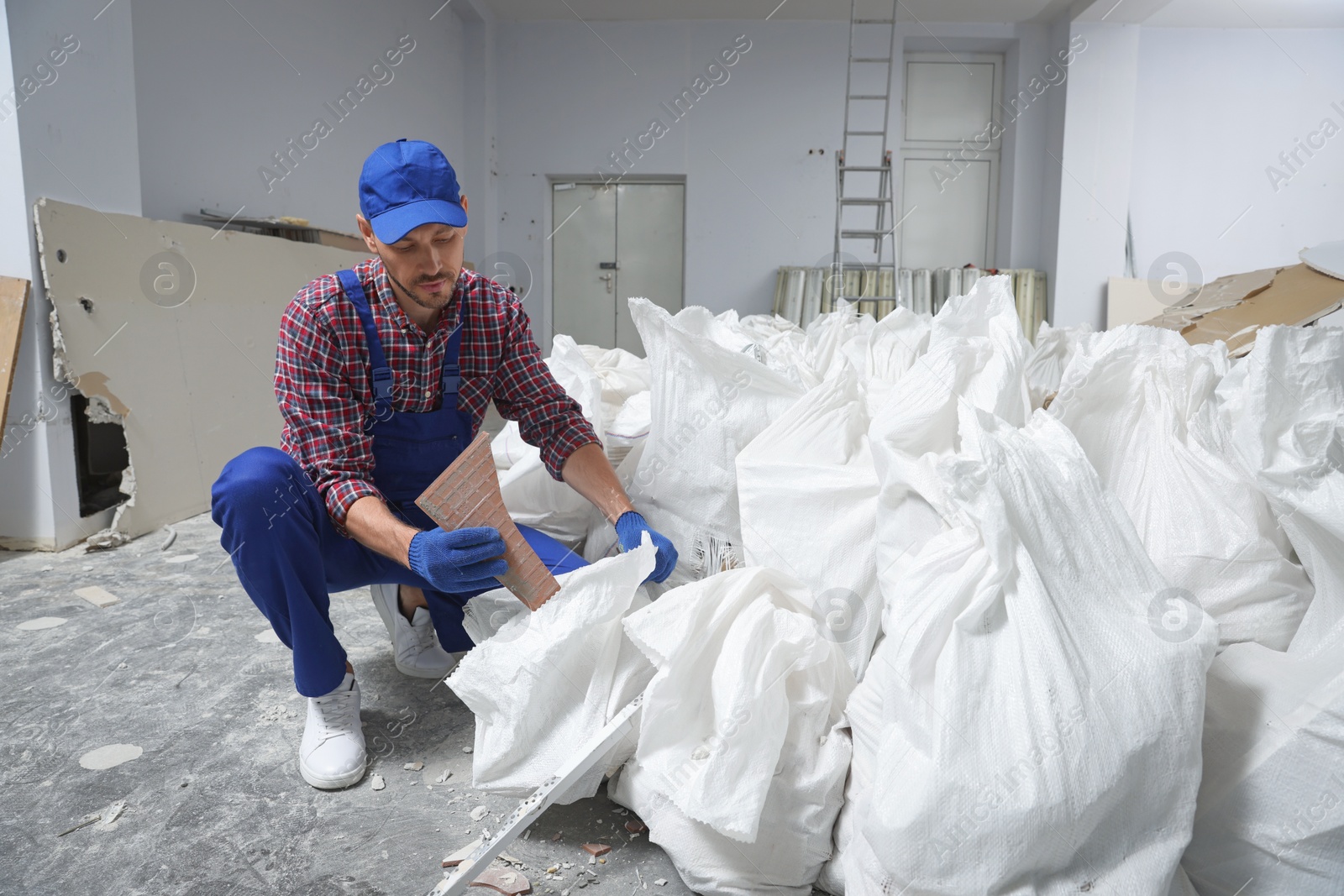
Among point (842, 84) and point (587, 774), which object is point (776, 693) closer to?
point (587, 774)

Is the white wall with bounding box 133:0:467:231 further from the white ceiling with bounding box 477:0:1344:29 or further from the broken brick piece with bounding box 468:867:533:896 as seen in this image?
the broken brick piece with bounding box 468:867:533:896

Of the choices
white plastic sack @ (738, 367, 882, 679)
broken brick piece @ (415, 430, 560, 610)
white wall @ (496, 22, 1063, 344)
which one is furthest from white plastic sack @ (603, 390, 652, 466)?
white wall @ (496, 22, 1063, 344)

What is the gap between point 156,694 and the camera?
1429mm

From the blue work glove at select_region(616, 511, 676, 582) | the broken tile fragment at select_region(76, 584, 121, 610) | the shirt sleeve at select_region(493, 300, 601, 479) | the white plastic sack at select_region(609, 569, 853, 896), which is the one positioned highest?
the shirt sleeve at select_region(493, 300, 601, 479)

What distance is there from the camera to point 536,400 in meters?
1.51

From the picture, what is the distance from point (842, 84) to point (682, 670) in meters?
6.17

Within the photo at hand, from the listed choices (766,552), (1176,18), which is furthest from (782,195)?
(766,552)

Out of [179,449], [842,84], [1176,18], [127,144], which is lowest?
[179,449]

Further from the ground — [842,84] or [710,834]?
[842,84]

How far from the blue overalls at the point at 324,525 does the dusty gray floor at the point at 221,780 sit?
0.52 ft

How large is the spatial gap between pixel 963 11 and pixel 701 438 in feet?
18.8

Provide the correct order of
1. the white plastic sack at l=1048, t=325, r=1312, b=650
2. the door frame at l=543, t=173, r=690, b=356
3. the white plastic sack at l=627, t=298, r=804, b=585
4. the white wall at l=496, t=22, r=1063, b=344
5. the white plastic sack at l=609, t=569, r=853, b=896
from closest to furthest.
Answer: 1. the white plastic sack at l=609, t=569, r=853, b=896
2. the white plastic sack at l=1048, t=325, r=1312, b=650
3. the white plastic sack at l=627, t=298, r=804, b=585
4. the white wall at l=496, t=22, r=1063, b=344
5. the door frame at l=543, t=173, r=690, b=356

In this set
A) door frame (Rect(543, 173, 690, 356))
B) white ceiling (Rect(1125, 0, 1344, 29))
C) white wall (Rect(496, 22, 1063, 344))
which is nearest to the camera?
white ceiling (Rect(1125, 0, 1344, 29))

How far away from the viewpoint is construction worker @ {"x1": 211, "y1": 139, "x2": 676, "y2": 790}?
1191 mm
